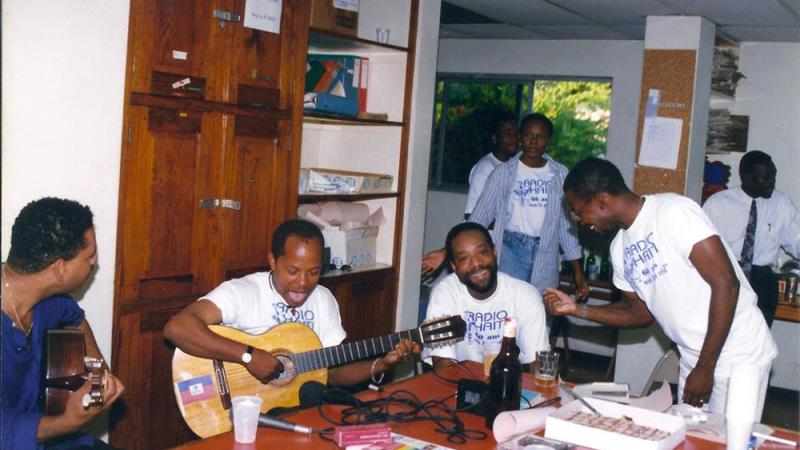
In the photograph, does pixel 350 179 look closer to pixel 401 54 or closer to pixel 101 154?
pixel 401 54

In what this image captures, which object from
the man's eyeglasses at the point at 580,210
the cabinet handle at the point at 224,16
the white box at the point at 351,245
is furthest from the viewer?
the white box at the point at 351,245

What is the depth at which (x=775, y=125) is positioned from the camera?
6.14 meters

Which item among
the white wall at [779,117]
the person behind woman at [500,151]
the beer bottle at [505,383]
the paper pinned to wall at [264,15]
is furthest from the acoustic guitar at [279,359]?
the white wall at [779,117]

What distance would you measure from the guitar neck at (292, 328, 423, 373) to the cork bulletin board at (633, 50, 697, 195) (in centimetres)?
285

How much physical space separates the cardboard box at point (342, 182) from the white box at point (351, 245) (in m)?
0.23

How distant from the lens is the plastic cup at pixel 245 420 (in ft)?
6.71

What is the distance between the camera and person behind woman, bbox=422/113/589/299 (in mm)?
4836

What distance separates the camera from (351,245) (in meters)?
4.56

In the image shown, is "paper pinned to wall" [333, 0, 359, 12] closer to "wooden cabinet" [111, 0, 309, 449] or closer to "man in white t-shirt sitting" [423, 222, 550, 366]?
"wooden cabinet" [111, 0, 309, 449]

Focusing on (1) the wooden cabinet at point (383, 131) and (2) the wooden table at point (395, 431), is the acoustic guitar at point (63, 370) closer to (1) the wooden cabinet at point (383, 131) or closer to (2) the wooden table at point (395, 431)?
(2) the wooden table at point (395, 431)

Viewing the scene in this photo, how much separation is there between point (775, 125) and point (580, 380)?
2.33 meters

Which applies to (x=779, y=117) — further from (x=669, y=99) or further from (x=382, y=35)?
(x=382, y=35)

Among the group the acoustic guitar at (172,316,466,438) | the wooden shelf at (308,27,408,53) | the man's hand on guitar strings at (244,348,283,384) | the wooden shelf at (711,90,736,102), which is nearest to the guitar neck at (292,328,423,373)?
the acoustic guitar at (172,316,466,438)

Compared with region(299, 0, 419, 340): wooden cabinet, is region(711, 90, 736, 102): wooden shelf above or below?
above
